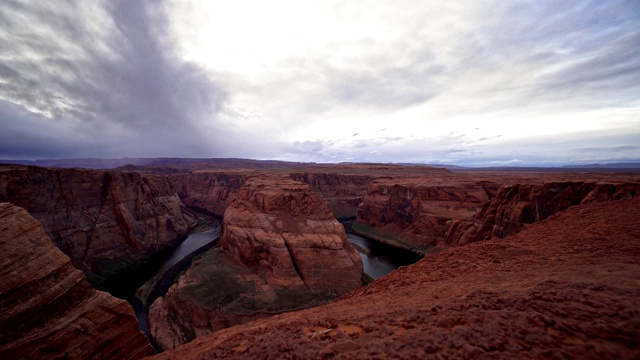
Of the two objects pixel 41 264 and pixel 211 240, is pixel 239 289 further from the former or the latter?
pixel 211 240

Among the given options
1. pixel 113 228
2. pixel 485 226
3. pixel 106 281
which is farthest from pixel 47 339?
pixel 485 226

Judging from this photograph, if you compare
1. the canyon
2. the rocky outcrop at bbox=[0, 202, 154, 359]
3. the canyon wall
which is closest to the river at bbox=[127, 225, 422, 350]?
the canyon

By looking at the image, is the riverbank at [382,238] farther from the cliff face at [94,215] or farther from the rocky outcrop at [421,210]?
the cliff face at [94,215]

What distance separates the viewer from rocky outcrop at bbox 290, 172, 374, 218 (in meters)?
81.2

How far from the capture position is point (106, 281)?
112 ft

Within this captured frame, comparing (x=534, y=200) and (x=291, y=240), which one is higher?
(x=534, y=200)

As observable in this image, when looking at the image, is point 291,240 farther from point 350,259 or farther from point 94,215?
point 94,215

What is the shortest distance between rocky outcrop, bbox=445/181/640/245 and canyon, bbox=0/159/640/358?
0.14m

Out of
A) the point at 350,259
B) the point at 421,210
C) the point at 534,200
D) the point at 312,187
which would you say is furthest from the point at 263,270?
the point at 312,187

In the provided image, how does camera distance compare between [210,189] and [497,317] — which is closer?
[497,317]

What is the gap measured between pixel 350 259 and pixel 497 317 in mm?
25226

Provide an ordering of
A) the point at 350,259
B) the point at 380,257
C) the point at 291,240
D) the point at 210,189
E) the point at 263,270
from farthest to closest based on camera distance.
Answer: the point at 210,189, the point at 380,257, the point at 291,240, the point at 350,259, the point at 263,270

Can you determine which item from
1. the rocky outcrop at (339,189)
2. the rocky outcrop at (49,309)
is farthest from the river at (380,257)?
the rocky outcrop at (49,309)

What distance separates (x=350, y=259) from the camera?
2969 cm
